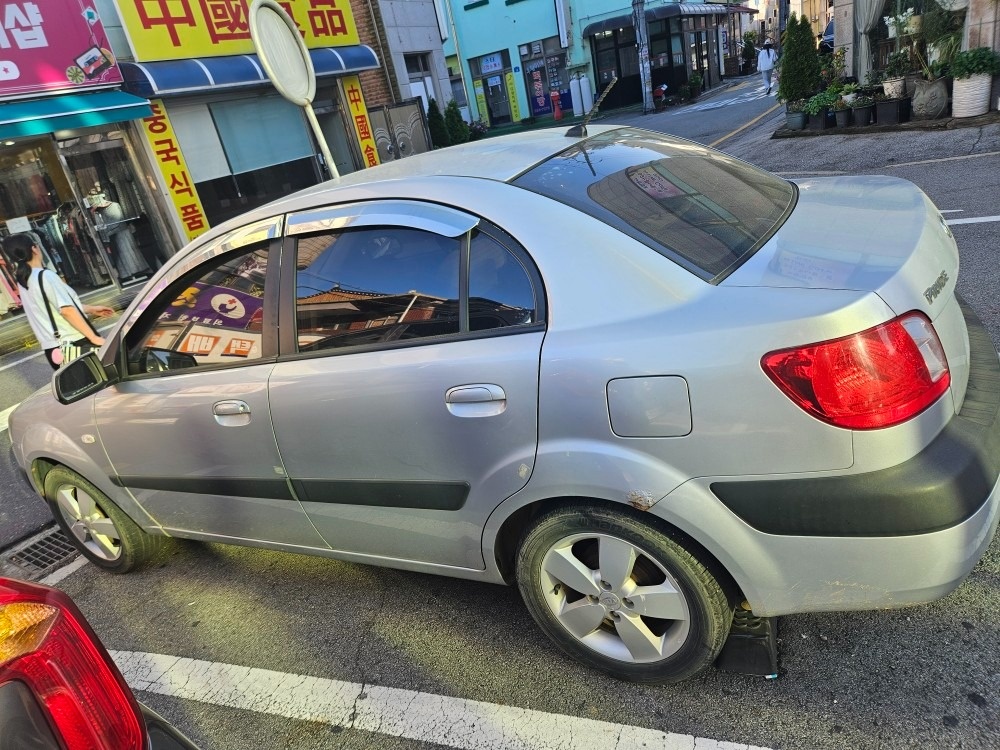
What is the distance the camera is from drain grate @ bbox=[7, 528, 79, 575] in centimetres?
365

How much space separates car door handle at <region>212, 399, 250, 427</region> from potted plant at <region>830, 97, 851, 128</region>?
11984 millimetres

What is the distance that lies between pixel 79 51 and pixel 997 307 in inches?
460

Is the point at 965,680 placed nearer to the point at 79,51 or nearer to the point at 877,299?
the point at 877,299

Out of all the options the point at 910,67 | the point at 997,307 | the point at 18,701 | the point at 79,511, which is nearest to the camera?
the point at 18,701

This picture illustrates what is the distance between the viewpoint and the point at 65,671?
1312 millimetres

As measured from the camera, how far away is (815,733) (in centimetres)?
191

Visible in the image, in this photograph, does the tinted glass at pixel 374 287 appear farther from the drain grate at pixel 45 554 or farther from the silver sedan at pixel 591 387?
the drain grate at pixel 45 554

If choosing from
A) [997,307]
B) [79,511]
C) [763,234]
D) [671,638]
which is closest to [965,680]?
[671,638]

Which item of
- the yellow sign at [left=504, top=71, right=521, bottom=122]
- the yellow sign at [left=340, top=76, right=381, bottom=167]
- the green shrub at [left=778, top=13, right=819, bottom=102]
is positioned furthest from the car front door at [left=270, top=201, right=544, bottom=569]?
the yellow sign at [left=504, top=71, right=521, bottom=122]

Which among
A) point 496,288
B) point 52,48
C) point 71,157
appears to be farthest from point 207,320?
point 71,157

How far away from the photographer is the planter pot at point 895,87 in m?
10.9

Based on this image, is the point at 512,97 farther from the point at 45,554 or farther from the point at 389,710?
the point at 389,710

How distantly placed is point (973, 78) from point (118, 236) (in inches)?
529

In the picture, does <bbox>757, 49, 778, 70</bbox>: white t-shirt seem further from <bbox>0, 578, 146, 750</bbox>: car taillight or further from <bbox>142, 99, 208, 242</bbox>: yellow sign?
<bbox>0, 578, 146, 750</bbox>: car taillight
